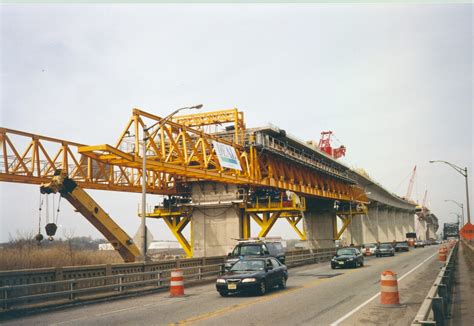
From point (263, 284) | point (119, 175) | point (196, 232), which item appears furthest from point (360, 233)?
point (263, 284)

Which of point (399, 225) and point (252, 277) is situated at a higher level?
point (399, 225)

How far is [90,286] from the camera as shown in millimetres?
18359

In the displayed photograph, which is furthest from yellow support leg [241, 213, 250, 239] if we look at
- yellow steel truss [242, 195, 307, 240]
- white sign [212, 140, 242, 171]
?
white sign [212, 140, 242, 171]

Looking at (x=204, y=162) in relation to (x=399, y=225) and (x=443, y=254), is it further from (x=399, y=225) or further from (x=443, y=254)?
(x=399, y=225)

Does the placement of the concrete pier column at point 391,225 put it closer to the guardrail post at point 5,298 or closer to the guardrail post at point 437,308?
the guardrail post at point 5,298

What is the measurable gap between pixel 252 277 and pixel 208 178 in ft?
59.9

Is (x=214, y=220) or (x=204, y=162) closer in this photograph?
(x=204, y=162)

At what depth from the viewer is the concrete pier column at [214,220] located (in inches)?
1854

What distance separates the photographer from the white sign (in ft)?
118

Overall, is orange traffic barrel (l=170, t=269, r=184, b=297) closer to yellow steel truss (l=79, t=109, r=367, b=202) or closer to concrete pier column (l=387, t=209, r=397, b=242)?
yellow steel truss (l=79, t=109, r=367, b=202)

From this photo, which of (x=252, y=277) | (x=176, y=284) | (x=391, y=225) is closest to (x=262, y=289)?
(x=252, y=277)

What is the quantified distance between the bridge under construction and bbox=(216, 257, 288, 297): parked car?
7455 mm

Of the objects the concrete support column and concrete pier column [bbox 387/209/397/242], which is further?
concrete pier column [bbox 387/209/397/242]

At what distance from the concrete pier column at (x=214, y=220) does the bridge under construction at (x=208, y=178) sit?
10cm
